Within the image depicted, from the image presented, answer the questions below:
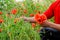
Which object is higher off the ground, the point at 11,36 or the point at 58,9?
the point at 58,9

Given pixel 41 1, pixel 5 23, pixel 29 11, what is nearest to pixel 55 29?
pixel 5 23

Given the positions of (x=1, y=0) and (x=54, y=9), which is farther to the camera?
(x=1, y=0)

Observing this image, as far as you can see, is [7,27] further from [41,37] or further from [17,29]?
[41,37]

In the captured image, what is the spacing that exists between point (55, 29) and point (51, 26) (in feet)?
0.33

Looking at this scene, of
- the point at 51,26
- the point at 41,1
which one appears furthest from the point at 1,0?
the point at 51,26

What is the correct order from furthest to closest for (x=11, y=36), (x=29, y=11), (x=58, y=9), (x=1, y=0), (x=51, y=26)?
1. (x=1, y=0)
2. (x=29, y=11)
3. (x=58, y=9)
4. (x=11, y=36)
5. (x=51, y=26)

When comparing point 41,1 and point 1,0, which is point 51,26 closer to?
point 1,0

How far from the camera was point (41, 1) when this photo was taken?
3.83 metres

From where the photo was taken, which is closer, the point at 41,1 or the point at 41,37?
the point at 41,37

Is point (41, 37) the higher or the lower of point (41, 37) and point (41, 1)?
the lower

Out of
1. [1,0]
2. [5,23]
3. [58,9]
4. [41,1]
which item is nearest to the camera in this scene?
[5,23]

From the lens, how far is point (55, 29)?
2285 millimetres

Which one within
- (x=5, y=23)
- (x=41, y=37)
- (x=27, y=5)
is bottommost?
(x=41, y=37)

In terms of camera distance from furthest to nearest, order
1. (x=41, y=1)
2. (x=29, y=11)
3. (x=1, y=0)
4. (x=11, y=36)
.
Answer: (x=41, y=1)
(x=1, y=0)
(x=29, y=11)
(x=11, y=36)
